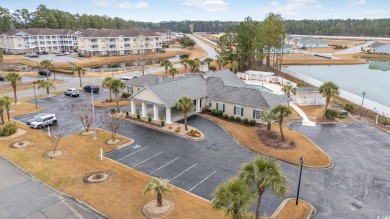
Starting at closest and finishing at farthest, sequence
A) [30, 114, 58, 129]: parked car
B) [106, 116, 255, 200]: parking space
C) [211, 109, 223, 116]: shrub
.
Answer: [106, 116, 255, 200]: parking space
[30, 114, 58, 129]: parked car
[211, 109, 223, 116]: shrub

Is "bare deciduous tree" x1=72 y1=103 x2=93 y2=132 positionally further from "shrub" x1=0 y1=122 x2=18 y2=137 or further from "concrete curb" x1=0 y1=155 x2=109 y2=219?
"concrete curb" x1=0 y1=155 x2=109 y2=219

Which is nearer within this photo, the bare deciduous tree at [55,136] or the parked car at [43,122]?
the bare deciduous tree at [55,136]

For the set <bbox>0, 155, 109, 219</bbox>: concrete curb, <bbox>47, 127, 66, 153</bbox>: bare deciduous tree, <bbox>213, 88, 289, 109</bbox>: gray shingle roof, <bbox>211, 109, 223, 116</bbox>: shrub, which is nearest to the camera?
<bbox>0, 155, 109, 219</bbox>: concrete curb

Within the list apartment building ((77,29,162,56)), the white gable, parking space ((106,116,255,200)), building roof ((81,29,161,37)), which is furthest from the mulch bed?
building roof ((81,29,161,37))

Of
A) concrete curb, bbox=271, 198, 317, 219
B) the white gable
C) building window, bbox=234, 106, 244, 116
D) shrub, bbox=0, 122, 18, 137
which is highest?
the white gable

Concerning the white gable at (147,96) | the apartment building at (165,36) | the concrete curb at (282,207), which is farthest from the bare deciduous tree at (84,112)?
the apartment building at (165,36)

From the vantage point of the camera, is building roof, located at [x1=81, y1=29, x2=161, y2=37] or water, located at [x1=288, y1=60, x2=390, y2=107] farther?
building roof, located at [x1=81, y1=29, x2=161, y2=37]

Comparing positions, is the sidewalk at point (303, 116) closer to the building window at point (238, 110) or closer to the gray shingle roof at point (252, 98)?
the gray shingle roof at point (252, 98)

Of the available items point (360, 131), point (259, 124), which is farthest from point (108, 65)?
point (360, 131)
